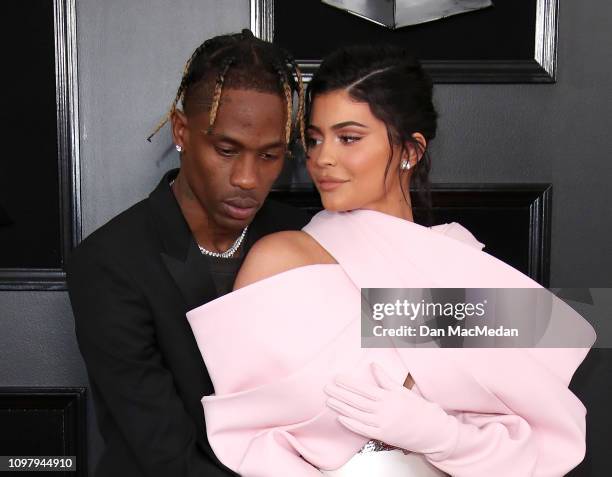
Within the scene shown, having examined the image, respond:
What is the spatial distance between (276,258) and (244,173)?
213 millimetres

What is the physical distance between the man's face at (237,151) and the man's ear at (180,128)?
0.01 meters

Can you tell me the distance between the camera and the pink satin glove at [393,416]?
120cm

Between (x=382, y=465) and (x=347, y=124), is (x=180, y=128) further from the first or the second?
(x=382, y=465)

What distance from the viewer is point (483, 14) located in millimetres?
1914

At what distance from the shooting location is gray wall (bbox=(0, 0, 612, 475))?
1.88m

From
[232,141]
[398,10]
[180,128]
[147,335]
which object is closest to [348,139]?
[232,141]

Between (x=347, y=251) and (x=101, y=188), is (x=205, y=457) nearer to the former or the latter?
(x=347, y=251)

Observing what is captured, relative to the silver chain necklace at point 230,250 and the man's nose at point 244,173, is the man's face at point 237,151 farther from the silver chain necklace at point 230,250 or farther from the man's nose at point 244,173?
the silver chain necklace at point 230,250

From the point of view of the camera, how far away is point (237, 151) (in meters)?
1.43

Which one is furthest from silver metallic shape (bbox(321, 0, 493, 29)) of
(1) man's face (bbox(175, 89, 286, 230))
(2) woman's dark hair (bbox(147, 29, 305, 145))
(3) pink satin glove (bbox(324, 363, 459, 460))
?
(3) pink satin glove (bbox(324, 363, 459, 460))

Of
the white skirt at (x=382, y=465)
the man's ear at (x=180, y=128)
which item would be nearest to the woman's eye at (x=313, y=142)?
the man's ear at (x=180, y=128)

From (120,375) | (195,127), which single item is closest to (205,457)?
(120,375)

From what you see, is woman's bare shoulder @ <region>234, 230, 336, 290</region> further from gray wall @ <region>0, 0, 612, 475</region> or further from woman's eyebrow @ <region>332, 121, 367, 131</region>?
gray wall @ <region>0, 0, 612, 475</region>

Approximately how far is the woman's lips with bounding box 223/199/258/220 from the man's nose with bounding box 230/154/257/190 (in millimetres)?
40
